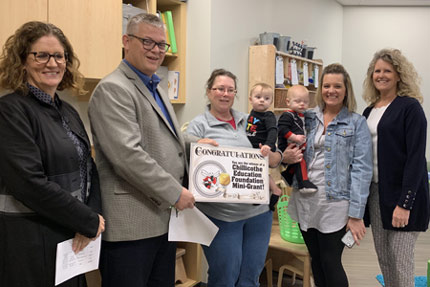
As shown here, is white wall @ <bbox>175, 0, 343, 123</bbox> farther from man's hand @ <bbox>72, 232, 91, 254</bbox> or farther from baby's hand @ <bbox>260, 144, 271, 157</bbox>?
man's hand @ <bbox>72, 232, 91, 254</bbox>

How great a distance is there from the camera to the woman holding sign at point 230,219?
193 cm

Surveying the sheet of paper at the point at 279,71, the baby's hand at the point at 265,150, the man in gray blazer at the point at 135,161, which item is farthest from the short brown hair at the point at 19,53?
the sheet of paper at the point at 279,71

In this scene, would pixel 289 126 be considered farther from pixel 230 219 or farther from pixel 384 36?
pixel 384 36

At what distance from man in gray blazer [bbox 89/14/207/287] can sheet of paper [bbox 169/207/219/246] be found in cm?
4

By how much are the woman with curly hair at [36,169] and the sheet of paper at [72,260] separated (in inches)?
0.9

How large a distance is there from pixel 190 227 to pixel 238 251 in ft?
1.29

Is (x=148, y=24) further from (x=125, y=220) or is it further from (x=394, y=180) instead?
(x=394, y=180)

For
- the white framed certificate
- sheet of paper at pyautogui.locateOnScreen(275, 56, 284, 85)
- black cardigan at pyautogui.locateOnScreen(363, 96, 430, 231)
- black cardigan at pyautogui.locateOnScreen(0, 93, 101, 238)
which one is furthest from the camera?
sheet of paper at pyautogui.locateOnScreen(275, 56, 284, 85)

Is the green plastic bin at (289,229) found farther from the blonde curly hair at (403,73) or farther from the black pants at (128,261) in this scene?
the black pants at (128,261)

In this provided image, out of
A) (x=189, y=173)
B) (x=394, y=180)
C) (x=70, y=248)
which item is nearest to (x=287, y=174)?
(x=394, y=180)

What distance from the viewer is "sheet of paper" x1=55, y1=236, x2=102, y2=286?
1330mm

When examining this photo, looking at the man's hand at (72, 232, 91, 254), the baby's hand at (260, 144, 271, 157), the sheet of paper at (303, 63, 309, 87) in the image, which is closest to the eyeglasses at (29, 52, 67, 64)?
the man's hand at (72, 232, 91, 254)

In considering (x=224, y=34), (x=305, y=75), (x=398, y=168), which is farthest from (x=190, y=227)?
(x=305, y=75)

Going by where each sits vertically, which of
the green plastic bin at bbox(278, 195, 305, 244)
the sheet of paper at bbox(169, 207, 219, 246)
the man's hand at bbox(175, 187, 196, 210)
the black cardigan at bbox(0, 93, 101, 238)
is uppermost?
the black cardigan at bbox(0, 93, 101, 238)
